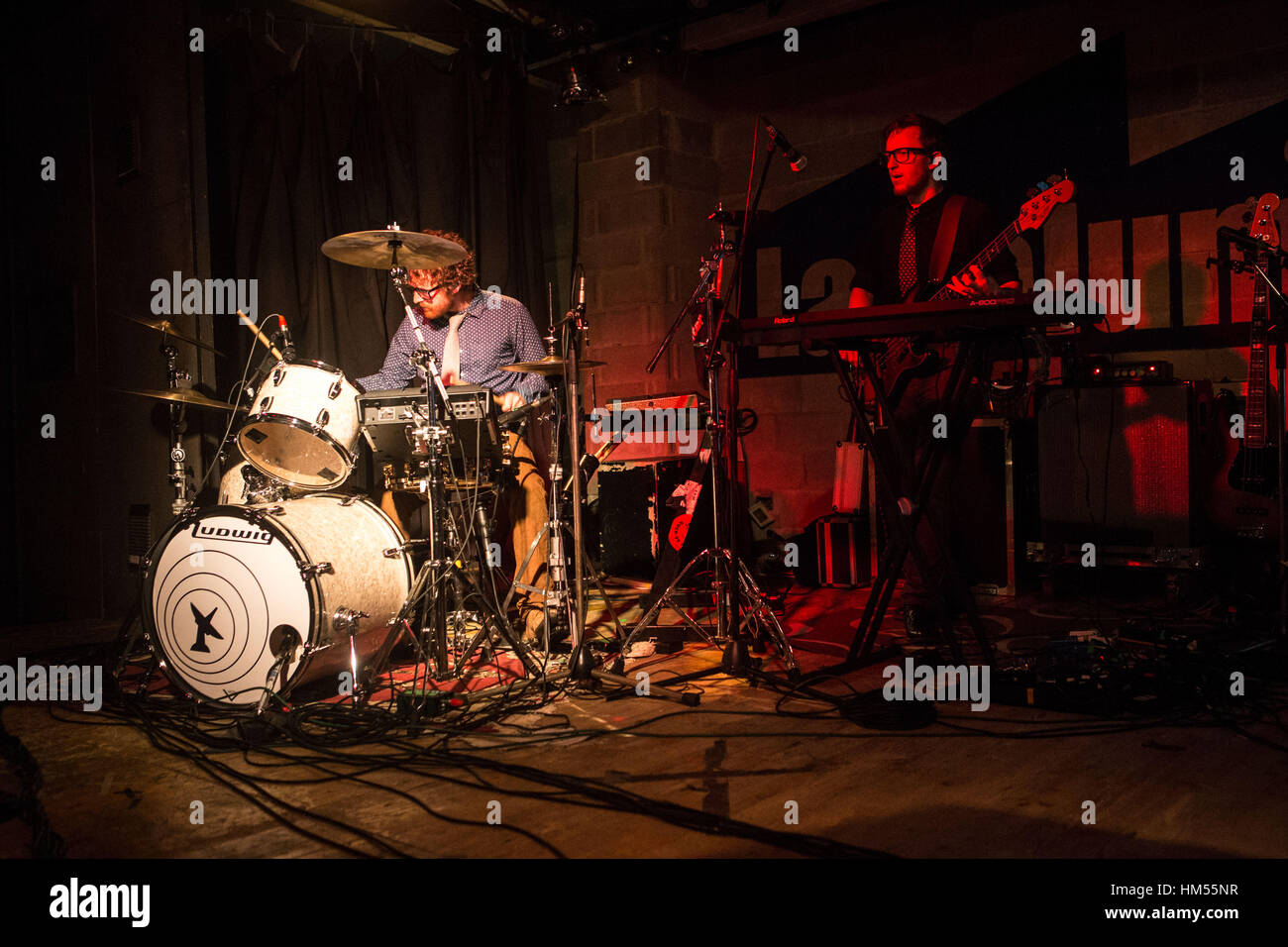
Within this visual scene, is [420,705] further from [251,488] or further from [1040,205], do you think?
[1040,205]

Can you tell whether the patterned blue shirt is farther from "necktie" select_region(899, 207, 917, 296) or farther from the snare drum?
"necktie" select_region(899, 207, 917, 296)

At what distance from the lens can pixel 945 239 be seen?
3695mm

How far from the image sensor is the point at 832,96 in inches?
246

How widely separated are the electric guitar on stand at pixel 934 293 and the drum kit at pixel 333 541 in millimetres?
1225

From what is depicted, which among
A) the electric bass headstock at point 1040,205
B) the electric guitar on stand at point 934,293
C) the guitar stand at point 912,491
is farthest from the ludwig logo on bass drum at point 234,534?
the electric bass headstock at point 1040,205

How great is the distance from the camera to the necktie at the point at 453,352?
4.34 metres

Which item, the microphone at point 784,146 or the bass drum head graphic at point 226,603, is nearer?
the bass drum head graphic at point 226,603

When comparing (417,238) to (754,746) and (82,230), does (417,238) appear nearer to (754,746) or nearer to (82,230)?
(754,746)

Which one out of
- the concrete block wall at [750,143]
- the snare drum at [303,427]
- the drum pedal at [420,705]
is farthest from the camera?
the concrete block wall at [750,143]

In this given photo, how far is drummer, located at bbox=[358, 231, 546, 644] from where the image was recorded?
4145 millimetres

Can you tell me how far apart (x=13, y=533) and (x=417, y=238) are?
392 cm

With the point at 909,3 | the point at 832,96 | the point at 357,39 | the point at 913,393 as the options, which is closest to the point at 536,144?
the point at 357,39

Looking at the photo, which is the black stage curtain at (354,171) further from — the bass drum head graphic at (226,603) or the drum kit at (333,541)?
the bass drum head graphic at (226,603)

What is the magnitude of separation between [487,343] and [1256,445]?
3.25 meters
